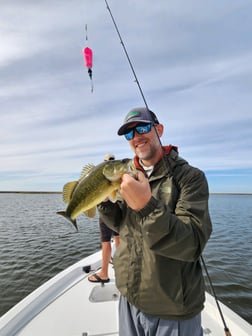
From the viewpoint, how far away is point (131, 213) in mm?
2551

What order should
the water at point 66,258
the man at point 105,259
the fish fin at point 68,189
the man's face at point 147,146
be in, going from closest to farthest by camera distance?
the man's face at point 147,146 < the fish fin at point 68,189 < the man at point 105,259 < the water at point 66,258

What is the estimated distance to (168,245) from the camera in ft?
5.92

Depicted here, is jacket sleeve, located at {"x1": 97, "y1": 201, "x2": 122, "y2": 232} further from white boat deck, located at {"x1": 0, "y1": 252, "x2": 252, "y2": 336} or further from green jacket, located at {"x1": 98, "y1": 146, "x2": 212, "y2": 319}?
white boat deck, located at {"x1": 0, "y1": 252, "x2": 252, "y2": 336}

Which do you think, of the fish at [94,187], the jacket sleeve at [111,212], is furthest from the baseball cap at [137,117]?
the jacket sleeve at [111,212]

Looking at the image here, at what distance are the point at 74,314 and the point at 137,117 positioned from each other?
372 centimetres

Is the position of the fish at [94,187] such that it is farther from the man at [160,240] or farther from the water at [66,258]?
the water at [66,258]

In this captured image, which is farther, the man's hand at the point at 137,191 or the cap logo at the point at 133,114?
the cap logo at the point at 133,114

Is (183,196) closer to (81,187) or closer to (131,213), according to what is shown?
(131,213)

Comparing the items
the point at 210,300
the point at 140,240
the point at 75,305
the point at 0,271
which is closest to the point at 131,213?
the point at 140,240

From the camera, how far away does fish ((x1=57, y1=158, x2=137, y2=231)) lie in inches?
91.2

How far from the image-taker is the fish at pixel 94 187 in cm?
232

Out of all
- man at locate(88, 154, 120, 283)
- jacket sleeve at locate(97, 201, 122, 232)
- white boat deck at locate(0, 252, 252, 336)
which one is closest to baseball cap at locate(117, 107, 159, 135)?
jacket sleeve at locate(97, 201, 122, 232)

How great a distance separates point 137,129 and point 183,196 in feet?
3.20

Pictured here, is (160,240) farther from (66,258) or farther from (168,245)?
(66,258)
